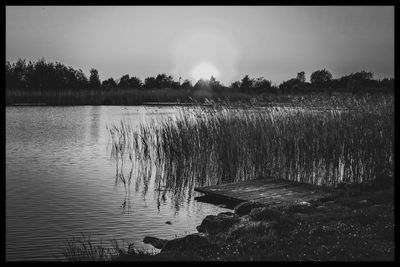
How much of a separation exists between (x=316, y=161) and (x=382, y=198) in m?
4.26

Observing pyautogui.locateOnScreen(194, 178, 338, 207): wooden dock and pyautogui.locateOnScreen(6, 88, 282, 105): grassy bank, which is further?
pyautogui.locateOnScreen(6, 88, 282, 105): grassy bank

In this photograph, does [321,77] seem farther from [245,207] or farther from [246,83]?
[245,207]

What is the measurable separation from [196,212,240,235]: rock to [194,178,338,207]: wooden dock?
4.99ft

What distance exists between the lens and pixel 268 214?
907 cm

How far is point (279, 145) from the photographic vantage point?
571 inches

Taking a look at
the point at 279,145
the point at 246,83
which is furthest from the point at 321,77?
the point at 279,145

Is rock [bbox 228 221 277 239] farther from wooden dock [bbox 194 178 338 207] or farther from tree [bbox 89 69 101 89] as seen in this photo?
tree [bbox 89 69 101 89]

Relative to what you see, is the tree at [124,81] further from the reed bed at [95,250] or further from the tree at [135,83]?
the reed bed at [95,250]

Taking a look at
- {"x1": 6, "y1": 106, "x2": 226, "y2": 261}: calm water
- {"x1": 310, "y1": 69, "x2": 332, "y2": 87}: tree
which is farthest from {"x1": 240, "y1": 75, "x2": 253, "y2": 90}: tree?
{"x1": 6, "y1": 106, "x2": 226, "y2": 261}: calm water

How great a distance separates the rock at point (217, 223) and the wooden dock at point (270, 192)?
152 centimetres

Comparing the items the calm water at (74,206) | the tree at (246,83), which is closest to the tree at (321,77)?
the tree at (246,83)

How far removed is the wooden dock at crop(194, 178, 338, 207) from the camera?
11234 millimetres

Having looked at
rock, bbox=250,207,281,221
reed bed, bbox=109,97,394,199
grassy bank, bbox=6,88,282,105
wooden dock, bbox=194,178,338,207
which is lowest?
wooden dock, bbox=194,178,338,207

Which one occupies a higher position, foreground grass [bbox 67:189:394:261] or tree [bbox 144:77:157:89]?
tree [bbox 144:77:157:89]
